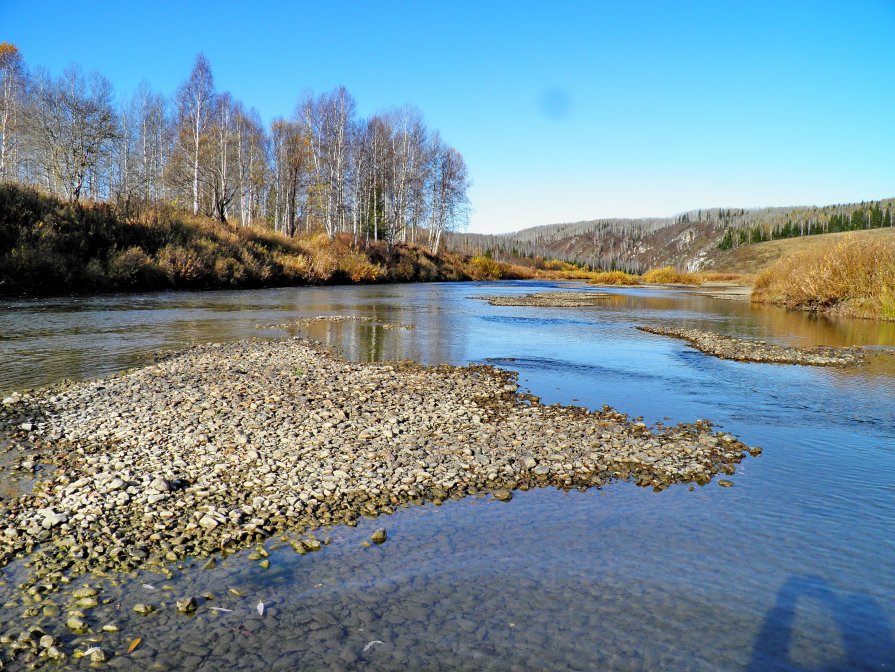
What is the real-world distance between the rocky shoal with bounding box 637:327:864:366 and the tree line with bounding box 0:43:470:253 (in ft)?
103

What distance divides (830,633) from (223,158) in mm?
48522

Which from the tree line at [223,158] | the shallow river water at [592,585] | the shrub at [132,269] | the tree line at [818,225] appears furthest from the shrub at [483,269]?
the tree line at [818,225]

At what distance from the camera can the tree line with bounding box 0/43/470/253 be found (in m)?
45.6

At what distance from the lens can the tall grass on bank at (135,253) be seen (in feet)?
86.3

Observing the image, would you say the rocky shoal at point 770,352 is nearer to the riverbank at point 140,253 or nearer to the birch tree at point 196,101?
the riverbank at point 140,253

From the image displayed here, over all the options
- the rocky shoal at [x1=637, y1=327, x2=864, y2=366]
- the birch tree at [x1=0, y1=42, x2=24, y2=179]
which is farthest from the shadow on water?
the birch tree at [x1=0, y1=42, x2=24, y2=179]

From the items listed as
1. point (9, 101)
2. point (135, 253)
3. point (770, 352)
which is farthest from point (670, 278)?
point (9, 101)

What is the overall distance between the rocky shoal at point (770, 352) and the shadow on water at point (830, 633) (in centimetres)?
1174

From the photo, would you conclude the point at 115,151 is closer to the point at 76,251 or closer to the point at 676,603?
the point at 76,251

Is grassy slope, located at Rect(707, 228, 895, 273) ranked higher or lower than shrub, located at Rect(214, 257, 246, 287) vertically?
higher

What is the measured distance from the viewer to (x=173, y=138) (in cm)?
5944

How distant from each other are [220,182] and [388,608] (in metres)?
52.1

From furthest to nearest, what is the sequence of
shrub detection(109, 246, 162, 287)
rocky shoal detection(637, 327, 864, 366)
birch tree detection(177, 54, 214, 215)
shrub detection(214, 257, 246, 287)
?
birch tree detection(177, 54, 214, 215), shrub detection(214, 257, 246, 287), shrub detection(109, 246, 162, 287), rocky shoal detection(637, 327, 864, 366)

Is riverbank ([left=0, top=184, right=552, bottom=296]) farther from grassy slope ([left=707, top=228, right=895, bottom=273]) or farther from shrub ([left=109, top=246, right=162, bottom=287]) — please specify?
grassy slope ([left=707, top=228, right=895, bottom=273])
